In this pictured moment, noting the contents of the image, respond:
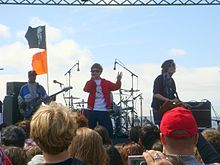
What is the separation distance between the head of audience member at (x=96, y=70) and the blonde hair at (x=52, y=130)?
6.34m

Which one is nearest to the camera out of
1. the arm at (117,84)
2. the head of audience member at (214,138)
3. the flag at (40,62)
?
the head of audience member at (214,138)

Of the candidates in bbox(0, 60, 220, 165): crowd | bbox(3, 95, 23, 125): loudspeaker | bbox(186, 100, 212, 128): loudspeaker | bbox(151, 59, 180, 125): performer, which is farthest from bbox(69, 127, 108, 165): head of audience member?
bbox(3, 95, 23, 125): loudspeaker

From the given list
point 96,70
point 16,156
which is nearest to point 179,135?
point 16,156

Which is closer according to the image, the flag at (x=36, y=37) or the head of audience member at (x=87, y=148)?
the head of audience member at (x=87, y=148)

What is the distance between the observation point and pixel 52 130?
315 cm

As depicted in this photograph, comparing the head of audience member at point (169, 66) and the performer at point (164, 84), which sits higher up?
the head of audience member at point (169, 66)

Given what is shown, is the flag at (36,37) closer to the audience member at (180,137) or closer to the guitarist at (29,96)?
the guitarist at (29,96)

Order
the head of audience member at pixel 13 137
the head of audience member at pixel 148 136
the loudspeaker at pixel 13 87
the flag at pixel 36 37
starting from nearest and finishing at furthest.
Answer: the head of audience member at pixel 13 137 → the head of audience member at pixel 148 136 → the loudspeaker at pixel 13 87 → the flag at pixel 36 37

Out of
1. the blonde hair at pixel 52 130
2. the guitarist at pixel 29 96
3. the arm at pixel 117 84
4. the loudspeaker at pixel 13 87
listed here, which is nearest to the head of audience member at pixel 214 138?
the blonde hair at pixel 52 130

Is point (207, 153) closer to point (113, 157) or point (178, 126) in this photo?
point (178, 126)

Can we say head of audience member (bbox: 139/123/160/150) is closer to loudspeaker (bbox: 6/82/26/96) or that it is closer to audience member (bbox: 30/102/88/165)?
audience member (bbox: 30/102/88/165)

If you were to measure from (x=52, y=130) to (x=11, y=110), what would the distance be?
8.22m

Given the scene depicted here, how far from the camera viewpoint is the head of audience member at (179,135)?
10.3 ft

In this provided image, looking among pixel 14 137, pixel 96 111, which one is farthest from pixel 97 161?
pixel 96 111
